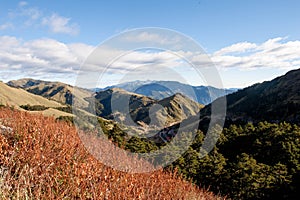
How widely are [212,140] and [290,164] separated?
9881 mm

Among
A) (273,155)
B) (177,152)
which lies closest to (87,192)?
(177,152)

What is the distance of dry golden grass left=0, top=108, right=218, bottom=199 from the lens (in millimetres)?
4762

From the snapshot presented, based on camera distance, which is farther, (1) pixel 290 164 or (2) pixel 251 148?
(2) pixel 251 148

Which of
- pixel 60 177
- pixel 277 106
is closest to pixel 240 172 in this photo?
pixel 60 177

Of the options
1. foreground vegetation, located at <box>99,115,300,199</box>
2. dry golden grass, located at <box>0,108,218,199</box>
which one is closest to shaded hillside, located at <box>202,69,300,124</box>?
foreground vegetation, located at <box>99,115,300,199</box>

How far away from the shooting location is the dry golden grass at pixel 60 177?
15.6 ft

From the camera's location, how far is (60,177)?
5.55 metres

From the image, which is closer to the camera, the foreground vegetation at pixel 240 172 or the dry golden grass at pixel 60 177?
the dry golden grass at pixel 60 177

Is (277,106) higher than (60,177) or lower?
lower

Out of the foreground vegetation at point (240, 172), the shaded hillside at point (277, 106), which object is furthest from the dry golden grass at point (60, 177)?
the shaded hillside at point (277, 106)

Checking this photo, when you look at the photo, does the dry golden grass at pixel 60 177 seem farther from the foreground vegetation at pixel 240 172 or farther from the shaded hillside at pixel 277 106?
the shaded hillside at pixel 277 106

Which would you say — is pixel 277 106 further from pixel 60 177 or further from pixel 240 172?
pixel 60 177

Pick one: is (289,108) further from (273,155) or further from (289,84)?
(273,155)

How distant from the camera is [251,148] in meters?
39.7
